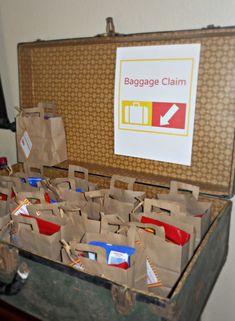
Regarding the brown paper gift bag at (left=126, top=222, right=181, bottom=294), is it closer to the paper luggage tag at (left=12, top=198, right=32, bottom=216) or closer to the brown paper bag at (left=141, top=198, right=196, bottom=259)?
the brown paper bag at (left=141, top=198, right=196, bottom=259)

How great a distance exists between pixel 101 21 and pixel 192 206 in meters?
0.78

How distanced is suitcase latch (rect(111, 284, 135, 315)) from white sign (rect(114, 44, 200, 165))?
0.58 meters

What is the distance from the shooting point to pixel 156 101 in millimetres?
1096

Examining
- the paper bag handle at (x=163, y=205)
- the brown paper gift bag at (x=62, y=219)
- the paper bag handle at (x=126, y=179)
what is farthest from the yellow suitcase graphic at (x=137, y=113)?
the brown paper gift bag at (x=62, y=219)

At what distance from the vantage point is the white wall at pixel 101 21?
99 cm

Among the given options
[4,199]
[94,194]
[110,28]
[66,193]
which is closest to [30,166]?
[4,199]

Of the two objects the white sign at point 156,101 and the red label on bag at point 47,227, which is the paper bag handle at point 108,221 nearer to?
the red label on bag at point 47,227

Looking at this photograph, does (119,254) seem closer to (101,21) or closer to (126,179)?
(126,179)

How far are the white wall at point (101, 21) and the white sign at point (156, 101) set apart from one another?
3.9 inches

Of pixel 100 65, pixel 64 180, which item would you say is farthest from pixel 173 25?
pixel 64 180

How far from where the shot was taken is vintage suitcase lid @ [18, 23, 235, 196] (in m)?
0.97

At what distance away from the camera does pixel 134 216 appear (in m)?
0.95

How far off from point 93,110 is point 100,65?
0.18 meters

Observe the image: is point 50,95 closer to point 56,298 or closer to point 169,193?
point 169,193
